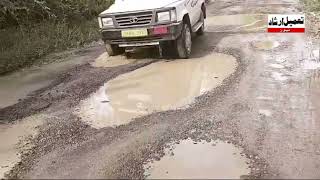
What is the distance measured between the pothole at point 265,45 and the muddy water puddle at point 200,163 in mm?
5160

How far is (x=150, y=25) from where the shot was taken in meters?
9.68

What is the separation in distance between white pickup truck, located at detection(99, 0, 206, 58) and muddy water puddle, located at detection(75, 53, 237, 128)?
47cm

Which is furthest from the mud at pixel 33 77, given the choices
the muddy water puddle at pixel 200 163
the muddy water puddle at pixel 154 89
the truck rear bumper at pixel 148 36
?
the muddy water puddle at pixel 200 163

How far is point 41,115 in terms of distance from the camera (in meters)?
7.27

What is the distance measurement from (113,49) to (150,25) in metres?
1.35

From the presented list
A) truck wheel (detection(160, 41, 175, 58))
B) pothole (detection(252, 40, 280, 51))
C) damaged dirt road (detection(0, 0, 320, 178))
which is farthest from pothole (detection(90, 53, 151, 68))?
pothole (detection(252, 40, 280, 51))

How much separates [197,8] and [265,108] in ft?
17.5

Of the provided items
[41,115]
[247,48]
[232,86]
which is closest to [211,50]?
[247,48]

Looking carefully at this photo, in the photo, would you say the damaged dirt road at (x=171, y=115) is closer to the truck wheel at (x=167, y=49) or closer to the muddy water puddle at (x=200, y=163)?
the muddy water puddle at (x=200, y=163)

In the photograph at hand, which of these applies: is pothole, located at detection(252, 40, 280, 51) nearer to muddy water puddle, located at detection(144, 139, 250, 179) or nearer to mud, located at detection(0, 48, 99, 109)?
mud, located at detection(0, 48, 99, 109)

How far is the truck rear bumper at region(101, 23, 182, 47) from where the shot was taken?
960 centimetres

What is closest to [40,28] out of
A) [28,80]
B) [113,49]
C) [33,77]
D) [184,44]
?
[113,49]

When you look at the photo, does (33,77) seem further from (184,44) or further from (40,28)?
(40,28)

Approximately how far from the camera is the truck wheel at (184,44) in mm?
9891
